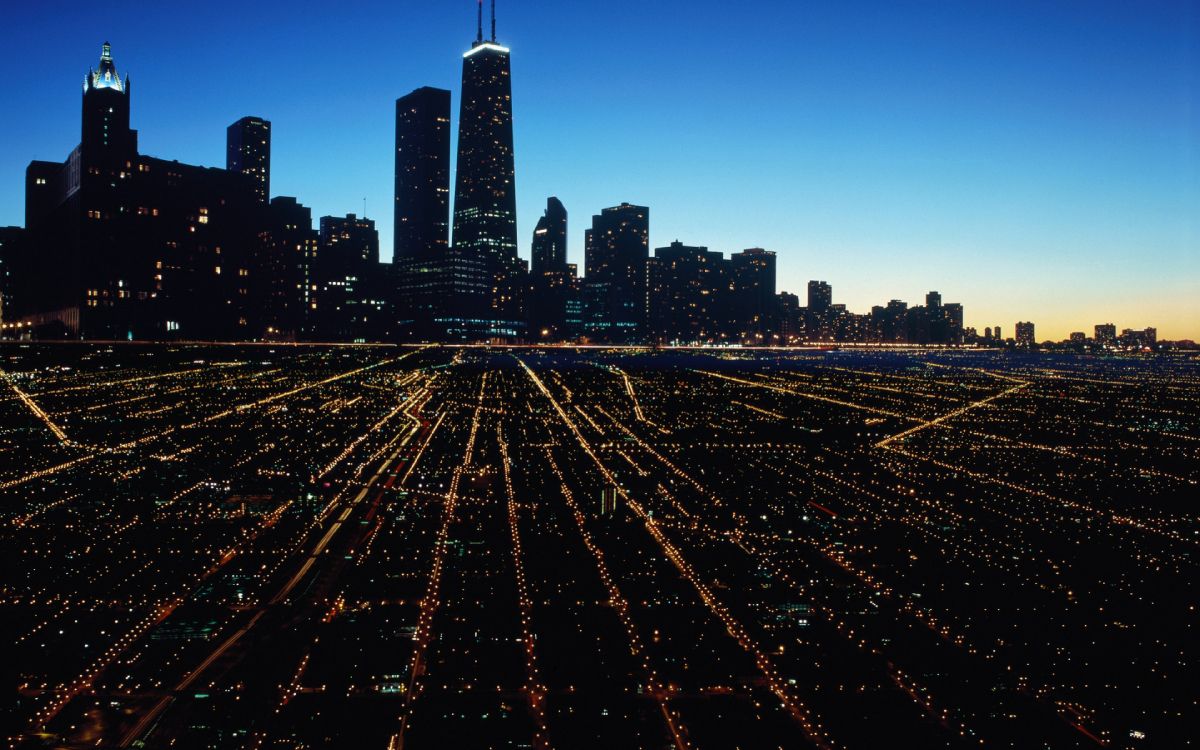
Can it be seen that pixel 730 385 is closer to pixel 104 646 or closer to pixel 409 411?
pixel 409 411

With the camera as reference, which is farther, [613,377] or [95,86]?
[95,86]

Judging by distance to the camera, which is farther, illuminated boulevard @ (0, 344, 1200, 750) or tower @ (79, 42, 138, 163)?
tower @ (79, 42, 138, 163)

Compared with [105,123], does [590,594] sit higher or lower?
lower

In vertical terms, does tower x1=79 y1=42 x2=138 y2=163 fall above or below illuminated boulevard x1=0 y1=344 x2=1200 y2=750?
above

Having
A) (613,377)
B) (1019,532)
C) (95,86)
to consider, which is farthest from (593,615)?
(95,86)

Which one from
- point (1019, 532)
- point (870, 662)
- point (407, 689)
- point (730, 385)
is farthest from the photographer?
point (730, 385)

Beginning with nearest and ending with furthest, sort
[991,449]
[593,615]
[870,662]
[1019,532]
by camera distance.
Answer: [870,662] < [593,615] < [1019,532] < [991,449]

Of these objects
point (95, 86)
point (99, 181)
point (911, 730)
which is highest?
point (95, 86)

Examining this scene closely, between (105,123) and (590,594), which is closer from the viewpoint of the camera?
(590,594)

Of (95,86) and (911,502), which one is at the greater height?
(95,86)
